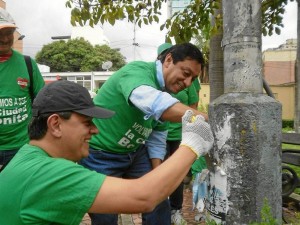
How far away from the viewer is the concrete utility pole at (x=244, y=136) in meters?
2.26

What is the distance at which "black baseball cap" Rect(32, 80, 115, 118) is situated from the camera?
181 centimetres

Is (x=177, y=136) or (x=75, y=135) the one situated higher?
(x=75, y=135)

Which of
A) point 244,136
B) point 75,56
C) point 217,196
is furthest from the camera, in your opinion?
point 75,56

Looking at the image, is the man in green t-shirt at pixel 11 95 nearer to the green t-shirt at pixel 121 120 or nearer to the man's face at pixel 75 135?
the green t-shirt at pixel 121 120

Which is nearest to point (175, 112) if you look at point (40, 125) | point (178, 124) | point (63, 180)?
point (40, 125)

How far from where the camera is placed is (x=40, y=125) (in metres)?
1.85

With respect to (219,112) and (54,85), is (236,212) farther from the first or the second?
(54,85)

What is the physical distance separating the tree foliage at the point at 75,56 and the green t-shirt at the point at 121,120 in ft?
145

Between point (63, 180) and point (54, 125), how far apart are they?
0.30m

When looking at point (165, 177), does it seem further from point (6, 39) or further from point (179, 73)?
point (6, 39)

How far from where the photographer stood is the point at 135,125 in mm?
2984

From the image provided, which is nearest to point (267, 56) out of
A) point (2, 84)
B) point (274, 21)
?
point (274, 21)

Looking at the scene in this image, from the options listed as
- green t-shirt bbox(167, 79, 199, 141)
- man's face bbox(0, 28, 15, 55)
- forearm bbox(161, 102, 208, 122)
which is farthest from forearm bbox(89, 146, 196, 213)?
green t-shirt bbox(167, 79, 199, 141)

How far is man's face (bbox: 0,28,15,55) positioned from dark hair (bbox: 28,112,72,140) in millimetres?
1624
